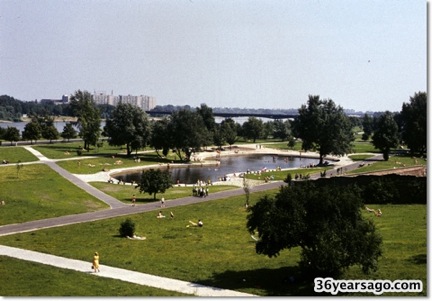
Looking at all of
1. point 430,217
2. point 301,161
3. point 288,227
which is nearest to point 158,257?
point 288,227

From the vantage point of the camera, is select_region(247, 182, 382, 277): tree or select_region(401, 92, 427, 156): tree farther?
select_region(401, 92, 427, 156): tree

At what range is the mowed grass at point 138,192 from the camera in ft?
160

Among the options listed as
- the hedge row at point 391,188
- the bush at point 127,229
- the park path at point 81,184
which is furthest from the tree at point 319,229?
the park path at point 81,184

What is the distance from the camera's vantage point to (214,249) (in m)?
28.6

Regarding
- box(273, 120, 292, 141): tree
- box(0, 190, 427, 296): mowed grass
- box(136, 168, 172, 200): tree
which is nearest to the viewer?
box(0, 190, 427, 296): mowed grass

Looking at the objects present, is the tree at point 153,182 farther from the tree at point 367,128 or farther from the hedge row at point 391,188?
the tree at point 367,128

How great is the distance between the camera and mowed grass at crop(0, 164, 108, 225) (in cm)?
3781

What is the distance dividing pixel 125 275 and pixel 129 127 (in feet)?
218

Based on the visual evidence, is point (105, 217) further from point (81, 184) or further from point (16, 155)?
point (16, 155)

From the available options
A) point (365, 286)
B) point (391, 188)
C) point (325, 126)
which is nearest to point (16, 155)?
point (325, 126)

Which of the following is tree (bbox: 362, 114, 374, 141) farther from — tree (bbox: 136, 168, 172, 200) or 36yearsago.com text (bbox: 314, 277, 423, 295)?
36yearsago.com text (bbox: 314, 277, 423, 295)

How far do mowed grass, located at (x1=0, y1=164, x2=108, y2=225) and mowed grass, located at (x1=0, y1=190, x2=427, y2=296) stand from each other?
16.7 ft

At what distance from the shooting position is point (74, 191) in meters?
50.3

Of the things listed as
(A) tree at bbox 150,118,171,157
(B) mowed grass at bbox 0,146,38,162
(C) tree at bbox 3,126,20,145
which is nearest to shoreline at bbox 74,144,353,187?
(A) tree at bbox 150,118,171,157
